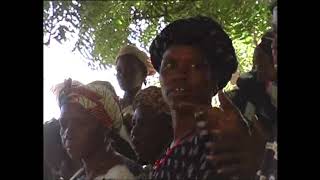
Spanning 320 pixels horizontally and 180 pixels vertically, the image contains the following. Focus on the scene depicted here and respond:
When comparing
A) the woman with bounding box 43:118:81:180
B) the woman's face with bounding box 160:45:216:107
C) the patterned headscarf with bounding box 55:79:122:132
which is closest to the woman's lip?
the woman's face with bounding box 160:45:216:107

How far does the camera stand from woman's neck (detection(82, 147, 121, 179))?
3.44ft

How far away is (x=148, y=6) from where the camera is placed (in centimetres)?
104

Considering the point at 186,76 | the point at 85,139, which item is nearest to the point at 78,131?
the point at 85,139

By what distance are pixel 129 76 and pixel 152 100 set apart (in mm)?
64

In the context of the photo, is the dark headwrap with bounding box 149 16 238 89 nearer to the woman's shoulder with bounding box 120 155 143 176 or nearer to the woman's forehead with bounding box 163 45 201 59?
the woman's forehead with bounding box 163 45 201 59

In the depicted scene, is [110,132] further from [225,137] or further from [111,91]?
[225,137]

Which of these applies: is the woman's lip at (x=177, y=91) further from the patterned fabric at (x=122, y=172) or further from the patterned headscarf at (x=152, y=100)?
the patterned fabric at (x=122, y=172)

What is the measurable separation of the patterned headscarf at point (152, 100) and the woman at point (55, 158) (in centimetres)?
15

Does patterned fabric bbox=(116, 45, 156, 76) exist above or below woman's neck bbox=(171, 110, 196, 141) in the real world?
above

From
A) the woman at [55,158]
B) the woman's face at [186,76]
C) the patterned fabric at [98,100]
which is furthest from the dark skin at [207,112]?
the woman at [55,158]

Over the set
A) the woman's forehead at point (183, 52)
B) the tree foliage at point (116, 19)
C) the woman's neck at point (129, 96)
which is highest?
the tree foliage at point (116, 19)

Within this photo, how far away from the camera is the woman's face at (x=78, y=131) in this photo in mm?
1054
